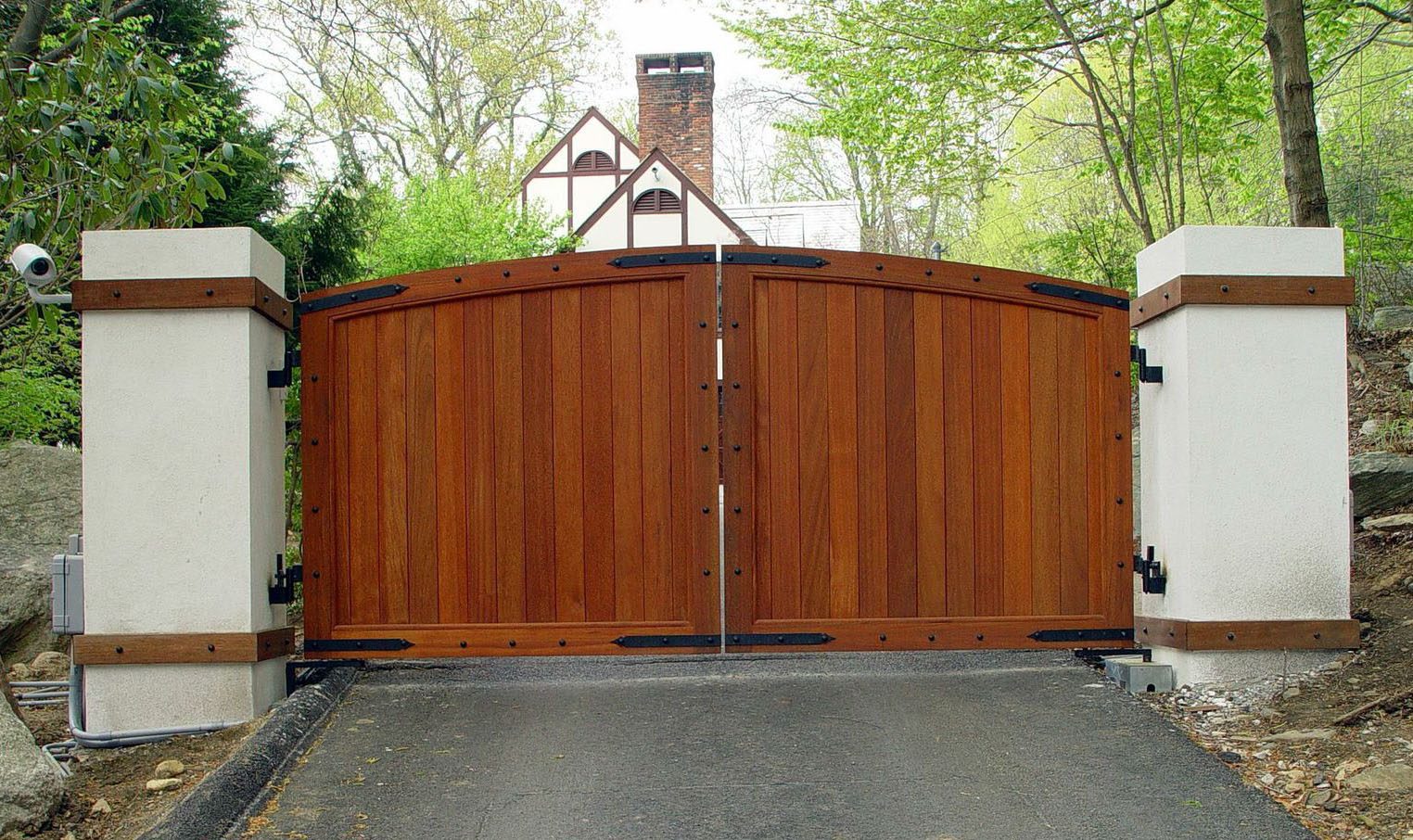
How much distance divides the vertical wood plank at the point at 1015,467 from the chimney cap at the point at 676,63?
2919 centimetres

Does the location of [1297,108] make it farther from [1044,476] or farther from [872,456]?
[872,456]

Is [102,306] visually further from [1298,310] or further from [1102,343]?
[1298,310]

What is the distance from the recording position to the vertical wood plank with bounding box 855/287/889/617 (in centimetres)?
492

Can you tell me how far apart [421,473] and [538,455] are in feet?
1.57

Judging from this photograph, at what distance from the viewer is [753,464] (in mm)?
4891

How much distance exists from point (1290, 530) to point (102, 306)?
15.1 feet

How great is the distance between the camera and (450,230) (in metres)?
21.7

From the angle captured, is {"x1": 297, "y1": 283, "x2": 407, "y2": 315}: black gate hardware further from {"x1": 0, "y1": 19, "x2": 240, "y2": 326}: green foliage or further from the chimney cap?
the chimney cap

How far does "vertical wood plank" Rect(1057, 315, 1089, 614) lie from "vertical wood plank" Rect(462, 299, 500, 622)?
232cm

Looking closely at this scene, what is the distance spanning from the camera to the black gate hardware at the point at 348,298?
490 cm

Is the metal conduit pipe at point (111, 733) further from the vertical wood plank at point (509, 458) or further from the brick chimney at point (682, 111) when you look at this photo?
the brick chimney at point (682, 111)

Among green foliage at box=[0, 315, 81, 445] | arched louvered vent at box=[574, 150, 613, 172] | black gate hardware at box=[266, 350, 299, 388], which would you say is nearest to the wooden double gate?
black gate hardware at box=[266, 350, 299, 388]

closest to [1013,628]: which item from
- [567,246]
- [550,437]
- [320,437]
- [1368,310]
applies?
[550,437]

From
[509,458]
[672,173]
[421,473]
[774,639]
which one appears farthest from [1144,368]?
[672,173]
